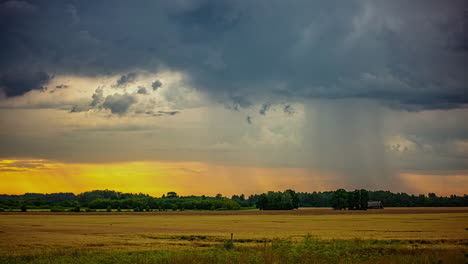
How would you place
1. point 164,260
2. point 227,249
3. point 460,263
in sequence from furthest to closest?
point 227,249 → point 164,260 → point 460,263

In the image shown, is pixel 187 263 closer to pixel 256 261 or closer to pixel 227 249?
pixel 256 261

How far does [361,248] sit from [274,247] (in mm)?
9075

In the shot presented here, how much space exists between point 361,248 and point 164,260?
1794cm

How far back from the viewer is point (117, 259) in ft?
103

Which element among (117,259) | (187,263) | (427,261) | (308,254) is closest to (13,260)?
(117,259)

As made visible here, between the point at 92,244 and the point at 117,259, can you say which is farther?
the point at 92,244

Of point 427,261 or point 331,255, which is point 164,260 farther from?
point 427,261

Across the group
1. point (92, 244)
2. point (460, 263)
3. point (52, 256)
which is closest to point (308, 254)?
point (460, 263)

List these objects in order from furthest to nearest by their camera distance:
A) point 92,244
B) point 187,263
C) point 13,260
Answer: point 92,244 → point 13,260 → point 187,263

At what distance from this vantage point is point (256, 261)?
26656 millimetres

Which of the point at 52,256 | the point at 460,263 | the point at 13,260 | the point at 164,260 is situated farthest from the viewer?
the point at 52,256

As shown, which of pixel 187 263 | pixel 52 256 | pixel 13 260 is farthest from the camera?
pixel 52 256

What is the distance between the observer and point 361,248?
37.2 meters

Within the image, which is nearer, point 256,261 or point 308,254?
point 256,261
